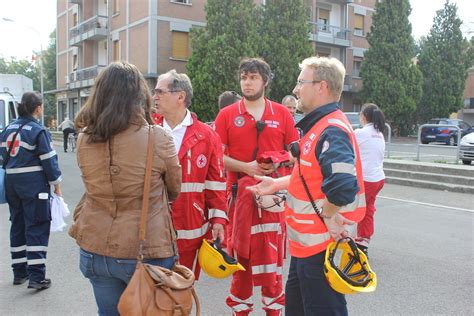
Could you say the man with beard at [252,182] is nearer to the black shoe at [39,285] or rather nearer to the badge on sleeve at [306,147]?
the badge on sleeve at [306,147]

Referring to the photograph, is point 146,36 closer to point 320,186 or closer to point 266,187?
point 266,187

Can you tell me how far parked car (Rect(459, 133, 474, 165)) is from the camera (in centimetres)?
1453

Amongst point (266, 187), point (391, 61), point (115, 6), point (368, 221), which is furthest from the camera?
point (391, 61)

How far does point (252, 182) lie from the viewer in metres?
3.86

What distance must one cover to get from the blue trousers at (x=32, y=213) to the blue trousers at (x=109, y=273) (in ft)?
8.56

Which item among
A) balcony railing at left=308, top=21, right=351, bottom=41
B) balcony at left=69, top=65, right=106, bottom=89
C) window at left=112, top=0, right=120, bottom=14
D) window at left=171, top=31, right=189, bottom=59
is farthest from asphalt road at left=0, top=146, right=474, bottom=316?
balcony railing at left=308, top=21, right=351, bottom=41

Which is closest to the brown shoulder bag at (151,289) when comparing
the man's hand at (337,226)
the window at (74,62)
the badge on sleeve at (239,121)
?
the man's hand at (337,226)

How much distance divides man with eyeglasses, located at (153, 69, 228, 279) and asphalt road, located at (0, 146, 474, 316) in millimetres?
1282

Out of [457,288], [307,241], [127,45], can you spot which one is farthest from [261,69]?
[127,45]

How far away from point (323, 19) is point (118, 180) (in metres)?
37.5

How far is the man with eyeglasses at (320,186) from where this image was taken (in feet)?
8.20

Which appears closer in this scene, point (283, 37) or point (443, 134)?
point (443, 134)

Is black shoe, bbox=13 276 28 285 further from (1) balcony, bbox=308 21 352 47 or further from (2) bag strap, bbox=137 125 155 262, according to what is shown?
(1) balcony, bbox=308 21 352 47

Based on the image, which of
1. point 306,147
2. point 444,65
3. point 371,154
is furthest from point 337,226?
point 444,65
